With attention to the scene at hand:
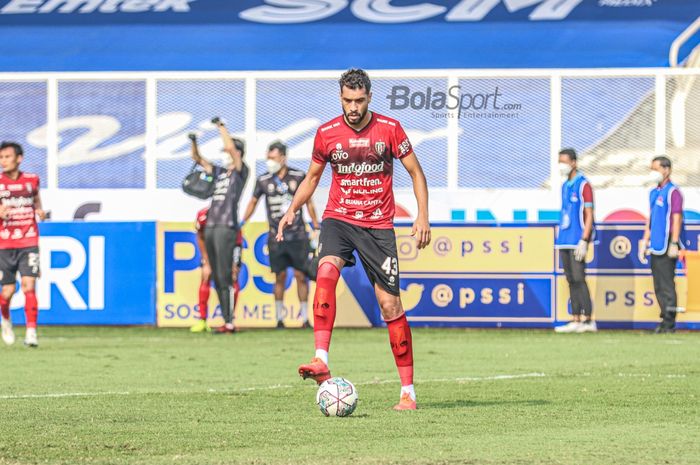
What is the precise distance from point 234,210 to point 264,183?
0.74m

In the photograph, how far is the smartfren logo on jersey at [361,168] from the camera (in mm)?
9273

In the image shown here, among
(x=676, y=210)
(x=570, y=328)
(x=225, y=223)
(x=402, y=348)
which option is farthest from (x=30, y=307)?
(x=676, y=210)

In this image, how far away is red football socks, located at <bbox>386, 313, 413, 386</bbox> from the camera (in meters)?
9.34

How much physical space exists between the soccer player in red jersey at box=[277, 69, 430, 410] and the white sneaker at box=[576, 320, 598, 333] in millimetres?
9128

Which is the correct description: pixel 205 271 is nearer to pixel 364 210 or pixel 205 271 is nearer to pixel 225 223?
pixel 225 223

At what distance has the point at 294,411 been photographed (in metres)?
9.32

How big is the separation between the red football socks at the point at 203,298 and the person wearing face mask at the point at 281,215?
85cm

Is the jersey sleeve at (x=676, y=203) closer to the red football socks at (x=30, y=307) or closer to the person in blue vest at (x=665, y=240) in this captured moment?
the person in blue vest at (x=665, y=240)

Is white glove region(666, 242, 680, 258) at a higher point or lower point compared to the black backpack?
lower

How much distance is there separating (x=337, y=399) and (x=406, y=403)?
2.24 ft

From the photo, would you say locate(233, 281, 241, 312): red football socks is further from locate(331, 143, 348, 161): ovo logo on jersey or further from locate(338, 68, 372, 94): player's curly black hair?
locate(338, 68, 372, 94): player's curly black hair

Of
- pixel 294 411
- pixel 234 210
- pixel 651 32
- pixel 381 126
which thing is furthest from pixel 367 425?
pixel 651 32

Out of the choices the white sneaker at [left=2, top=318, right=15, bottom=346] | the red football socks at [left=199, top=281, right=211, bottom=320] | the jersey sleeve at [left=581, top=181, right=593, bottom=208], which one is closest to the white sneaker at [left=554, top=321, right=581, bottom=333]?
the jersey sleeve at [left=581, top=181, right=593, bottom=208]

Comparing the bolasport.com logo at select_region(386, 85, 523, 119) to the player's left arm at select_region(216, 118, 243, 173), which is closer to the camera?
the player's left arm at select_region(216, 118, 243, 173)
